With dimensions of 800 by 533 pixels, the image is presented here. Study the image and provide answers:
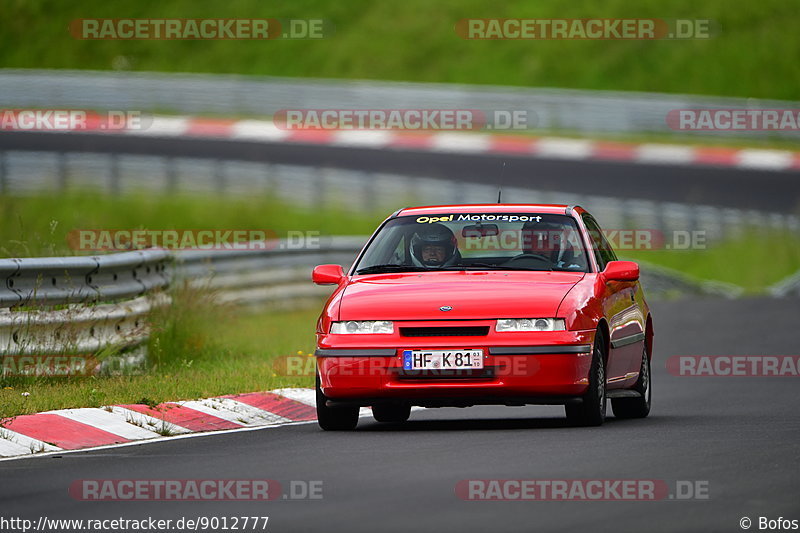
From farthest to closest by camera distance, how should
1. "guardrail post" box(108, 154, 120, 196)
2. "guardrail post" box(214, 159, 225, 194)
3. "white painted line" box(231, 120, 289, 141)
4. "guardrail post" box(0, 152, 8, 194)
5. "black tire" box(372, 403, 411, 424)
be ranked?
"white painted line" box(231, 120, 289, 141)
"guardrail post" box(214, 159, 225, 194)
"guardrail post" box(108, 154, 120, 196)
"guardrail post" box(0, 152, 8, 194)
"black tire" box(372, 403, 411, 424)

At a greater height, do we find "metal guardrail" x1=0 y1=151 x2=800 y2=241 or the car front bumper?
"metal guardrail" x1=0 y1=151 x2=800 y2=241

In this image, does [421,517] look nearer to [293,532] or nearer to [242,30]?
[293,532]

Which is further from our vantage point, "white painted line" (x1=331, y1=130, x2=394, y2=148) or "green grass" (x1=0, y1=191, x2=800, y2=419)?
"white painted line" (x1=331, y1=130, x2=394, y2=148)

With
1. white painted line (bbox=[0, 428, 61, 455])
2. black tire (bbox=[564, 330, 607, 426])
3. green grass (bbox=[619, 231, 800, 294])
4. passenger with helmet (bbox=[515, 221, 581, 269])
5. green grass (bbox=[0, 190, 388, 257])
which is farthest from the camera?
green grass (bbox=[0, 190, 388, 257])

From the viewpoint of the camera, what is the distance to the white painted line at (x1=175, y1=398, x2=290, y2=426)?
1203cm

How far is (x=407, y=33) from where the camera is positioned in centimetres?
4672

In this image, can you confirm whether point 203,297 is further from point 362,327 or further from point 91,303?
point 362,327

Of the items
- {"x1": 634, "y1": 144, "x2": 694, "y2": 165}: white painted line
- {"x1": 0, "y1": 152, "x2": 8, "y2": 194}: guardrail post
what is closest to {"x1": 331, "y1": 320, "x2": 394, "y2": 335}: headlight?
{"x1": 0, "y1": 152, "x2": 8, "y2": 194}: guardrail post

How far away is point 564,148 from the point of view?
35.1 meters

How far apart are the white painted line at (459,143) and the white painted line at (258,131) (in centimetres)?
308

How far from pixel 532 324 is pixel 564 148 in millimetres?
24420

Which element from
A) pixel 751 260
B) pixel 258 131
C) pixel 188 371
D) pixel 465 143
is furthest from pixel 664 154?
pixel 188 371

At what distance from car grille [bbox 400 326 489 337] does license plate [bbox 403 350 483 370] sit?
0.12 m

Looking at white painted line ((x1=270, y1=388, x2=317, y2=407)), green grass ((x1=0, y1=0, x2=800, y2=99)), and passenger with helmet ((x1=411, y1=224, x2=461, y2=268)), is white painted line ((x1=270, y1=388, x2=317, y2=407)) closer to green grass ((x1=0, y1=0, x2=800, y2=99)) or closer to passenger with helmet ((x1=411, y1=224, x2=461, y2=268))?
passenger with helmet ((x1=411, y1=224, x2=461, y2=268))
